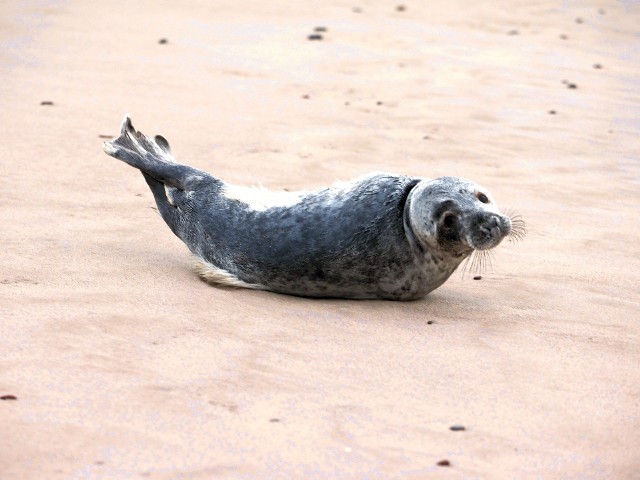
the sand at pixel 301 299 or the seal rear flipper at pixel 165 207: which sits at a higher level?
the seal rear flipper at pixel 165 207

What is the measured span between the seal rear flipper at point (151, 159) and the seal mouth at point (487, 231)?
1371mm

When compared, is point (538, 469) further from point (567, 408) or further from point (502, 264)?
point (502, 264)

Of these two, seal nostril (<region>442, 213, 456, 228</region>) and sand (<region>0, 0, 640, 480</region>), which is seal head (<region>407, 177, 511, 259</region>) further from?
sand (<region>0, 0, 640, 480</region>)

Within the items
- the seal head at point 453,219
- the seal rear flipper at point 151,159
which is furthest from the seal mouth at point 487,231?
the seal rear flipper at point 151,159

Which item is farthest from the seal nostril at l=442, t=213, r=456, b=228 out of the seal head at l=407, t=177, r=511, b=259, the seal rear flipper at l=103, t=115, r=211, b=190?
the seal rear flipper at l=103, t=115, r=211, b=190

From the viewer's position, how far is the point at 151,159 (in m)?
5.11

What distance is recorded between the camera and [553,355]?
3979 mm

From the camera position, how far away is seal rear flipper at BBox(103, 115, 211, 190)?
496 cm

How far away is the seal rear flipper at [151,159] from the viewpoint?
195 inches

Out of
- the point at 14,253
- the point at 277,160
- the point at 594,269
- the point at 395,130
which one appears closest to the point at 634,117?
the point at 395,130

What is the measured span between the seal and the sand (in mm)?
106

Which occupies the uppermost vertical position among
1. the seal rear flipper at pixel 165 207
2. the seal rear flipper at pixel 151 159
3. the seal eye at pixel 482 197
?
the seal eye at pixel 482 197

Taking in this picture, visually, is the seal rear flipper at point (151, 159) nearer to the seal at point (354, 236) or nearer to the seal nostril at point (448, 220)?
the seal at point (354, 236)

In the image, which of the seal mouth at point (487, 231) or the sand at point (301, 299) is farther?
the seal mouth at point (487, 231)
